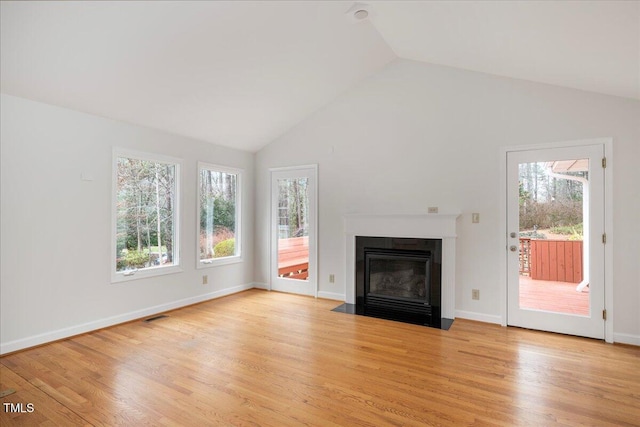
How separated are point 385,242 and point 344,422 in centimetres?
273

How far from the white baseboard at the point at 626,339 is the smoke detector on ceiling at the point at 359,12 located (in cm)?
409

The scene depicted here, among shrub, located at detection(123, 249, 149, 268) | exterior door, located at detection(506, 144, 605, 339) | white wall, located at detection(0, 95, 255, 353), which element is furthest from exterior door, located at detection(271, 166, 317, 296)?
exterior door, located at detection(506, 144, 605, 339)

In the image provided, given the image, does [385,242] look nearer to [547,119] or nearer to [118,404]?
[547,119]

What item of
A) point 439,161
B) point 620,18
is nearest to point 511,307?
point 439,161

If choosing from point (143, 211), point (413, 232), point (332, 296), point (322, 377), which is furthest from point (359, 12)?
point (332, 296)

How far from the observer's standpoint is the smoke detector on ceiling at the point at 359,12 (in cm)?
306

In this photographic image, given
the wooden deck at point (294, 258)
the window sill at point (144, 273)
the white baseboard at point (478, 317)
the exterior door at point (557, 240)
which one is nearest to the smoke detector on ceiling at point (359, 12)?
the exterior door at point (557, 240)

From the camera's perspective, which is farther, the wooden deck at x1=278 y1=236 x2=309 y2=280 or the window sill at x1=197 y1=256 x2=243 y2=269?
the wooden deck at x1=278 y1=236 x2=309 y2=280

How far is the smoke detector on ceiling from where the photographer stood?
3061 mm

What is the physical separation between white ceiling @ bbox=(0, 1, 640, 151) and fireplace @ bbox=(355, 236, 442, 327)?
7.46 ft

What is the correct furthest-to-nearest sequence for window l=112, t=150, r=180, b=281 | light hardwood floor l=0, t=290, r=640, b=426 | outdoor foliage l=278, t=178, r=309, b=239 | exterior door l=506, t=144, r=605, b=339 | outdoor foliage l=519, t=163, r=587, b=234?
outdoor foliage l=278, t=178, r=309, b=239
window l=112, t=150, r=180, b=281
outdoor foliage l=519, t=163, r=587, b=234
exterior door l=506, t=144, r=605, b=339
light hardwood floor l=0, t=290, r=640, b=426

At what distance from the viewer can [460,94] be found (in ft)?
13.4

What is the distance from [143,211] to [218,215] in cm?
124

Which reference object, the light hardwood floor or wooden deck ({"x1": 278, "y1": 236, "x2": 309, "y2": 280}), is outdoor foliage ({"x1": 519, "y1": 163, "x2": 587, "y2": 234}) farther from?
wooden deck ({"x1": 278, "y1": 236, "x2": 309, "y2": 280})
